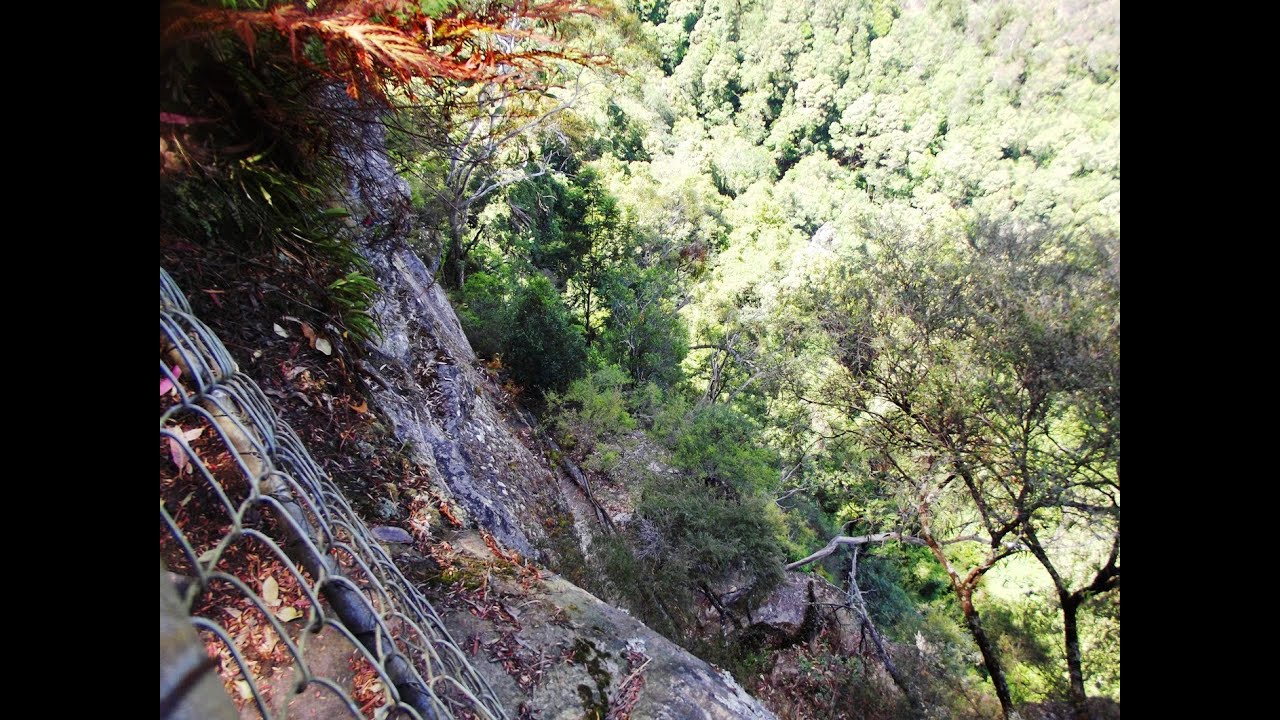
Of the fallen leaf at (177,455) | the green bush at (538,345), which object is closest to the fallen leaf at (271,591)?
the fallen leaf at (177,455)

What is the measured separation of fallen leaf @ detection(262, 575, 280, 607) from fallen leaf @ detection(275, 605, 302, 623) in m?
0.02

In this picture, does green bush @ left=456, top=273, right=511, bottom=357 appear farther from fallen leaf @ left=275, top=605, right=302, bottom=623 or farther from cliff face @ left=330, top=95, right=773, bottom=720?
fallen leaf @ left=275, top=605, right=302, bottom=623

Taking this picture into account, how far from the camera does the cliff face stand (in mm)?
1722

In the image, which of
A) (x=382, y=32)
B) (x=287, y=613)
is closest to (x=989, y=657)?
(x=287, y=613)

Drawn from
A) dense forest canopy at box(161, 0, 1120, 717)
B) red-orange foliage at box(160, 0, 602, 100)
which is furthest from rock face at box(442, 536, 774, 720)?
red-orange foliage at box(160, 0, 602, 100)

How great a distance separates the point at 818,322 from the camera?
595 centimetres

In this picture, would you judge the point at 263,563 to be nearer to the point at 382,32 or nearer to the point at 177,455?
the point at 177,455

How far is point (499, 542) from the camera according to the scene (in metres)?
2.83
